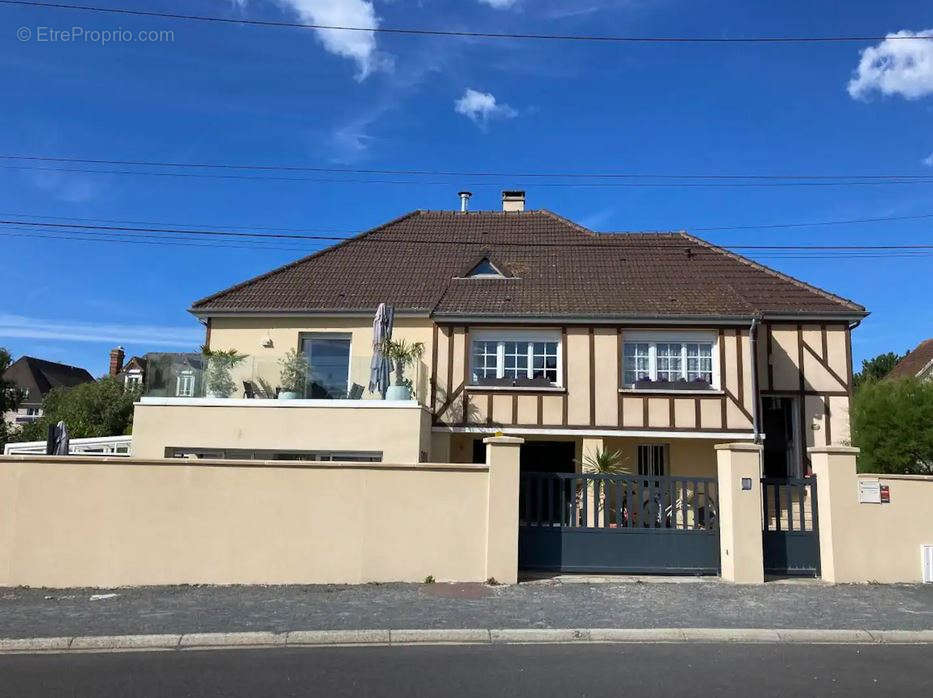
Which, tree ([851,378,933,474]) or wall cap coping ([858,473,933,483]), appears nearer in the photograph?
wall cap coping ([858,473,933,483])

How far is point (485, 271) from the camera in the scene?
62.4 feet

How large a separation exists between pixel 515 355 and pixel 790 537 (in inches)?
312

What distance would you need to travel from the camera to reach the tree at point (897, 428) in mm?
12805

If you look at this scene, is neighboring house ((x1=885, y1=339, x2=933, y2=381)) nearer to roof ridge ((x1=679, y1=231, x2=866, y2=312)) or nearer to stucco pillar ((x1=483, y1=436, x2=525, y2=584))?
roof ridge ((x1=679, y1=231, x2=866, y2=312))

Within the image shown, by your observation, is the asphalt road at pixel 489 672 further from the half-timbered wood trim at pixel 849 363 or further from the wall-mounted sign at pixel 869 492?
the half-timbered wood trim at pixel 849 363

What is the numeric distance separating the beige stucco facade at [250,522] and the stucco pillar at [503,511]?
0.04 ft

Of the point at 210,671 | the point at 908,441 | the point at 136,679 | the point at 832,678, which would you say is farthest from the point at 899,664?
the point at 908,441

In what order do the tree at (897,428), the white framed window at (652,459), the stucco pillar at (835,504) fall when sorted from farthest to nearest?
1. the white framed window at (652,459)
2. the tree at (897,428)
3. the stucco pillar at (835,504)

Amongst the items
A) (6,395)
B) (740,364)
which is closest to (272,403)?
(740,364)

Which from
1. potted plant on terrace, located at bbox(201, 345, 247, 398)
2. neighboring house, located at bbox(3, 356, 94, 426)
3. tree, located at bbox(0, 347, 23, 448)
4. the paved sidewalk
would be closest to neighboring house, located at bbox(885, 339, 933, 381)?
the paved sidewalk

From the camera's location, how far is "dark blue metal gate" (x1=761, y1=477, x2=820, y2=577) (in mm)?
10039

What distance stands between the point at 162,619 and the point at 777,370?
14.5 meters

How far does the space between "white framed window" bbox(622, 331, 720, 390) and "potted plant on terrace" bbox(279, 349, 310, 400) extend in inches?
276

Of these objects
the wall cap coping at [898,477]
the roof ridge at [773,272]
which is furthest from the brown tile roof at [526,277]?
the wall cap coping at [898,477]
